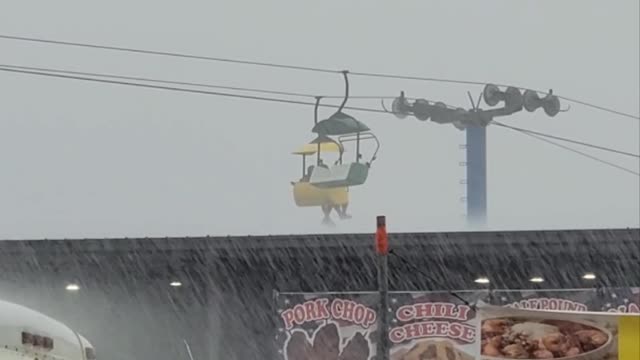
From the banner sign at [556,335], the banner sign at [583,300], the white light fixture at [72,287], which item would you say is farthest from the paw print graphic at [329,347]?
the banner sign at [556,335]

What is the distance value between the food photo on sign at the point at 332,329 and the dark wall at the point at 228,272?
1647 millimetres

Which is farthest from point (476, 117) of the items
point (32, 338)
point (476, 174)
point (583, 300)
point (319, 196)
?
point (32, 338)

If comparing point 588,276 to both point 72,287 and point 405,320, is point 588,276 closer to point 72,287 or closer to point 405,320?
point 405,320

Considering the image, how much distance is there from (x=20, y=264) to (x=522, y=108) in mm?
33027

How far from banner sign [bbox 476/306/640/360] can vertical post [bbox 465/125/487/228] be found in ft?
108

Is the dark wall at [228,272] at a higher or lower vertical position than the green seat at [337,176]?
lower

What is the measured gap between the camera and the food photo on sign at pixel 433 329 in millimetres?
13398

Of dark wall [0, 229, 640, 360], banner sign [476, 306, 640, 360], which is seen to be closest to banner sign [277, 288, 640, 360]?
dark wall [0, 229, 640, 360]

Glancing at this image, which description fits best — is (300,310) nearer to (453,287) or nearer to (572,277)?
(453,287)

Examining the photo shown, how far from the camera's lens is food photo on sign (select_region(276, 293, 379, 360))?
13.6 metres

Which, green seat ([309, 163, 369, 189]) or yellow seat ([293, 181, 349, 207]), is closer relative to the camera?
yellow seat ([293, 181, 349, 207])

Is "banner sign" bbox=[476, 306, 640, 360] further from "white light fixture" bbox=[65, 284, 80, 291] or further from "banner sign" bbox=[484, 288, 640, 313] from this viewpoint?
"white light fixture" bbox=[65, 284, 80, 291]

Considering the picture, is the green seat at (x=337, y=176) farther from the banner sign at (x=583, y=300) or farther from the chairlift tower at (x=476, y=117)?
the banner sign at (x=583, y=300)

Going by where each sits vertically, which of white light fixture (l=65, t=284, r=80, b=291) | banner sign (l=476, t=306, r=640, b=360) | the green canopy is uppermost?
the green canopy
